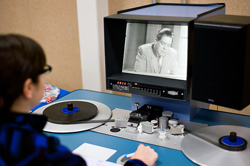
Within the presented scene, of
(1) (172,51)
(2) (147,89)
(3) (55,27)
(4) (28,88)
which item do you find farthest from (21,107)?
(3) (55,27)

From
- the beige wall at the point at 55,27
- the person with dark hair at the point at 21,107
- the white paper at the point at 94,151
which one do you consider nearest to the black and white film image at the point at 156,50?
the white paper at the point at 94,151

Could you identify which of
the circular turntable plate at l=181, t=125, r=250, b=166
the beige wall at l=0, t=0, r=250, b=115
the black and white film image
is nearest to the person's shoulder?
the black and white film image

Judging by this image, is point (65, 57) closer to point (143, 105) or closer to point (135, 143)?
point (143, 105)

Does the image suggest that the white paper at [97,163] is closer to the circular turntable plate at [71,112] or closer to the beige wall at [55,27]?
the circular turntable plate at [71,112]

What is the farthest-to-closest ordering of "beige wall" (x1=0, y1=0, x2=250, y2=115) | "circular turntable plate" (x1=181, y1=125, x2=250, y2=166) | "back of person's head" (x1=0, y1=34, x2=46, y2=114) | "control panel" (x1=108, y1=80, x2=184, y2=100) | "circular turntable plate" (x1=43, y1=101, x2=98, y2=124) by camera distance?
1. "beige wall" (x1=0, y1=0, x2=250, y2=115)
2. "circular turntable plate" (x1=43, y1=101, x2=98, y2=124)
3. "control panel" (x1=108, y1=80, x2=184, y2=100)
4. "circular turntable plate" (x1=181, y1=125, x2=250, y2=166)
5. "back of person's head" (x1=0, y1=34, x2=46, y2=114)

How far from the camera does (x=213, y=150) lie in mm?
1011

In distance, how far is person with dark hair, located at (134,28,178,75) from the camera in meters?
1.22

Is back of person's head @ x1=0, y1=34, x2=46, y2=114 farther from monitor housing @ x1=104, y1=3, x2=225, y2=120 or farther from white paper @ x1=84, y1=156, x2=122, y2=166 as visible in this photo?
monitor housing @ x1=104, y1=3, x2=225, y2=120

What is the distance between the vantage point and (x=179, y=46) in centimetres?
120

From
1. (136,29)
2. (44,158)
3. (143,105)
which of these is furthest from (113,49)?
(44,158)

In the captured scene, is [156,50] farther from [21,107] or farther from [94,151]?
[21,107]

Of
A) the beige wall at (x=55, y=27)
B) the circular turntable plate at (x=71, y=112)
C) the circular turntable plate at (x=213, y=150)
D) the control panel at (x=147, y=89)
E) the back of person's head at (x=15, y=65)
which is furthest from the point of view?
the beige wall at (x=55, y=27)

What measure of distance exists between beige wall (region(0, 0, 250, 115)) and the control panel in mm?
1079

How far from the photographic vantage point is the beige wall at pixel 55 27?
8.02 ft
